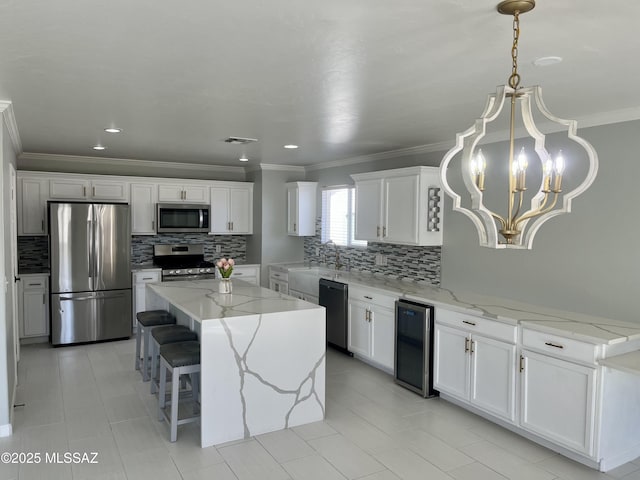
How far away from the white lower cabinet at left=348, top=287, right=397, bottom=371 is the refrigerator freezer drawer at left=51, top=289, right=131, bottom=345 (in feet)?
9.51

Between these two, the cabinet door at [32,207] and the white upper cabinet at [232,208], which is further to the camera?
the white upper cabinet at [232,208]

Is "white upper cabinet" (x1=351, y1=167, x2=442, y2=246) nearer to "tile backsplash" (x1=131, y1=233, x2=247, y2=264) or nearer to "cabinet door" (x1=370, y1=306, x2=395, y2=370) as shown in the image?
"cabinet door" (x1=370, y1=306, x2=395, y2=370)

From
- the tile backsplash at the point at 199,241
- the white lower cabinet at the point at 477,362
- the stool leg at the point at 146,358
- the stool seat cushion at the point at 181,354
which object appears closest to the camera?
the stool seat cushion at the point at 181,354

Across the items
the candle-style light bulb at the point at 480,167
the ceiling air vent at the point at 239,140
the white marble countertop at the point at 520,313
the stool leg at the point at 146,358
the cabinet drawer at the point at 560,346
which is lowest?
the stool leg at the point at 146,358

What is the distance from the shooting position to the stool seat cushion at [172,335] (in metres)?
3.84

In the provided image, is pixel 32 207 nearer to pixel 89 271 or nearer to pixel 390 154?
pixel 89 271

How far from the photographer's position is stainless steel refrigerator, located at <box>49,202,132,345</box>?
560 cm

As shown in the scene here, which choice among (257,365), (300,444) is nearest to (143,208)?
(257,365)

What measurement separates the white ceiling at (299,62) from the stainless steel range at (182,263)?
2.69 meters

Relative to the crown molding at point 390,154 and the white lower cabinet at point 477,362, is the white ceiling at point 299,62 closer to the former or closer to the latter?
the crown molding at point 390,154

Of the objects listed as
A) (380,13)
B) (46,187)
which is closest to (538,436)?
(380,13)

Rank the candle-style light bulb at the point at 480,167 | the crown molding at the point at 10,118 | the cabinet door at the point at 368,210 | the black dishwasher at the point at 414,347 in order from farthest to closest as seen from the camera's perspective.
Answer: the cabinet door at the point at 368,210 → the black dishwasher at the point at 414,347 → the crown molding at the point at 10,118 → the candle-style light bulb at the point at 480,167

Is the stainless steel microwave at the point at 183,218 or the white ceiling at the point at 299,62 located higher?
the white ceiling at the point at 299,62

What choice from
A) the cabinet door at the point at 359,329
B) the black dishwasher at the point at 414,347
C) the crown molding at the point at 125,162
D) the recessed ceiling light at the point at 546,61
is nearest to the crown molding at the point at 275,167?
the crown molding at the point at 125,162
